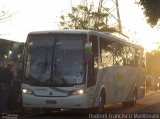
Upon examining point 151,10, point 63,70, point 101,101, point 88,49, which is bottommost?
point 101,101

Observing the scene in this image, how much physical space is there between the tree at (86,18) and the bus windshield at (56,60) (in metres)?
29.3

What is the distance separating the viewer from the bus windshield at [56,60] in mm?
21438

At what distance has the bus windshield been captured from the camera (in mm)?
21438

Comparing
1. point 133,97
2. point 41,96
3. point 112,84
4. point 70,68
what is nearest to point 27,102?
point 41,96

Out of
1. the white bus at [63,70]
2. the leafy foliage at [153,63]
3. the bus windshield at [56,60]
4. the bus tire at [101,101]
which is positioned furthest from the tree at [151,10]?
the leafy foliage at [153,63]

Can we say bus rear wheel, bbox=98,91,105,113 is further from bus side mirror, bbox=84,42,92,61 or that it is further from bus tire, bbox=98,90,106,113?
bus side mirror, bbox=84,42,92,61

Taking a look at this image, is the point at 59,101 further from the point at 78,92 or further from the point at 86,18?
the point at 86,18

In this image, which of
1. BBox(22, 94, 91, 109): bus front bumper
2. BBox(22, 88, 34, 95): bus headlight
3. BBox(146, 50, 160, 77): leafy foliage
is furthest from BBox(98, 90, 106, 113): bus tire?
BBox(146, 50, 160, 77): leafy foliage

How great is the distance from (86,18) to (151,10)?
19693mm

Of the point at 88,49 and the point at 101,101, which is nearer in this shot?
the point at 88,49

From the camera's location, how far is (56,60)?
2170 cm

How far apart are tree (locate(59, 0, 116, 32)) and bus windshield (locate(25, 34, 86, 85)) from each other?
96.3 feet

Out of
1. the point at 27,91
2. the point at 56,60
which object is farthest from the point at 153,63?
the point at 27,91

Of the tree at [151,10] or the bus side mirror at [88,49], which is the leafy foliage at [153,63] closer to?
the tree at [151,10]
